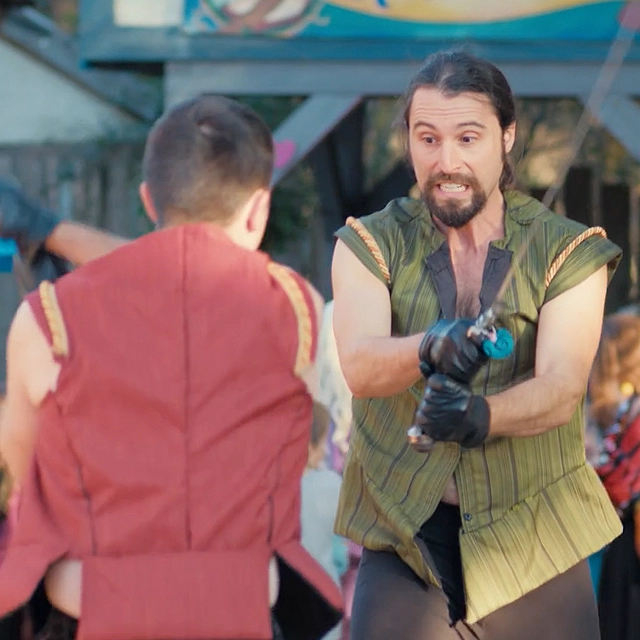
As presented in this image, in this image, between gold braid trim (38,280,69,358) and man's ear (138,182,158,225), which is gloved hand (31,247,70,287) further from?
gold braid trim (38,280,69,358)

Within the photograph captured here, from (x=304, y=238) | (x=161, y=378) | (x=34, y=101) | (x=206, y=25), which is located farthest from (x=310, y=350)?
(x=34, y=101)

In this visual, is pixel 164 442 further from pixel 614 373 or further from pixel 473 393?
pixel 614 373

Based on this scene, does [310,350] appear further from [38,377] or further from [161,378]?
[38,377]

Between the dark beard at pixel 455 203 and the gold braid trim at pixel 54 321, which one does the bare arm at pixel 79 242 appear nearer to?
the gold braid trim at pixel 54 321

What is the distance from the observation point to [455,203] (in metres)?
2.73

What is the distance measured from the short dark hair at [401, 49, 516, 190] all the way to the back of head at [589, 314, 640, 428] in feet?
9.53

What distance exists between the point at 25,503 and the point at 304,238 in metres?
8.76

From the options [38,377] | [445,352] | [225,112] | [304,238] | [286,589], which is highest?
[225,112]

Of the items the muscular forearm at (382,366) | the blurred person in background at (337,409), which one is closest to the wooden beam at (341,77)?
the blurred person in background at (337,409)

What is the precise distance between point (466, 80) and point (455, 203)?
0.24 m

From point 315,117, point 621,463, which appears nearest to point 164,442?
point 621,463

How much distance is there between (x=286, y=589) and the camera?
2668 mm

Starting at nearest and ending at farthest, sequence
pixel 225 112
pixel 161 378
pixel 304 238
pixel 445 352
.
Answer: pixel 445 352 → pixel 161 378 → pixel 225 112 → pixel 304 238

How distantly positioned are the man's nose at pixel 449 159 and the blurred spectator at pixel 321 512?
3.71ft
